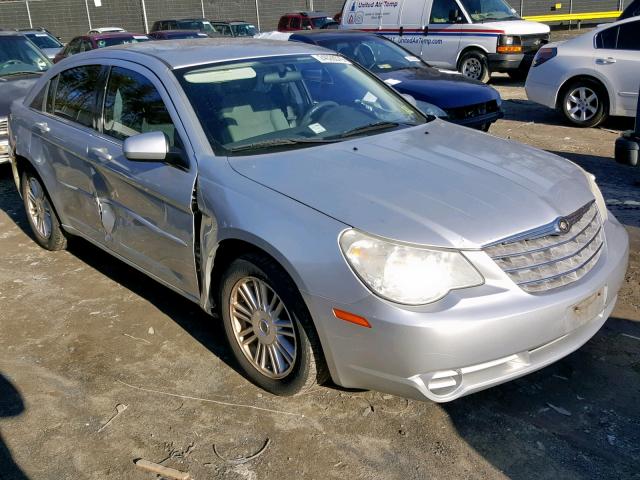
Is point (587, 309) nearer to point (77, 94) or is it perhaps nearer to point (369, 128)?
point (369, 128)

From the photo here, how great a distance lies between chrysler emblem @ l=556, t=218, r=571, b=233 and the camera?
3.23 meters

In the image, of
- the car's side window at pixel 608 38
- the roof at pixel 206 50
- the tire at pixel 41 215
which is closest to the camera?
the roof at pixel 206 50

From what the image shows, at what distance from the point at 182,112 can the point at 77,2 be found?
108 ft

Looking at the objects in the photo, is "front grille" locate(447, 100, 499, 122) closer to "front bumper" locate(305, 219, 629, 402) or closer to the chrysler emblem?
the chrysler emblem

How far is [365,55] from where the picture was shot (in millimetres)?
9516

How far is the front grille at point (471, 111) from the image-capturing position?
8234mm

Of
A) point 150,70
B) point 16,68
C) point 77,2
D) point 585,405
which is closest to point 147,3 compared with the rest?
point 77,2

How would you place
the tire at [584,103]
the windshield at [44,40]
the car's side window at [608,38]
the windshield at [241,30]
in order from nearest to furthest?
the car's side window at [608,38]
the tire at [584,103]
the windshield at [44,40]
the windshield at [241,30]

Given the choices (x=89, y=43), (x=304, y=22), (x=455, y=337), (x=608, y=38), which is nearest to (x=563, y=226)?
(x=455, y=337)

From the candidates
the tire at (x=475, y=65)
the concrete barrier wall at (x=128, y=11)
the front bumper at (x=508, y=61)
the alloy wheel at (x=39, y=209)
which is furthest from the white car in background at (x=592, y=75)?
the concrete barrier wall at (x=128, y=11)

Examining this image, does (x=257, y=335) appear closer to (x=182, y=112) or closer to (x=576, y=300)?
(x=182, y=112)

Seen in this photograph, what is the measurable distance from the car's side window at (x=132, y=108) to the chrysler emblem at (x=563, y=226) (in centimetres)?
208

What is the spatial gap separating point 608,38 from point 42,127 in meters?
7.71

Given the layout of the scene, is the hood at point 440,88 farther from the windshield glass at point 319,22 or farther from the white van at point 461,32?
the windshield glass at point 319,22
